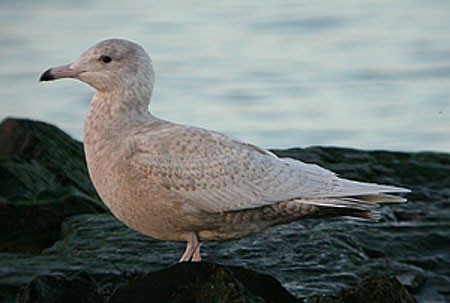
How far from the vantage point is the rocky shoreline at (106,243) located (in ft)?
28.7

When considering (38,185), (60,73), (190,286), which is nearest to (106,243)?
(60,73)

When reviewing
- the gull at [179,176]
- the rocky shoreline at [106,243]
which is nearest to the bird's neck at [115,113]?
the gull at [179,176]

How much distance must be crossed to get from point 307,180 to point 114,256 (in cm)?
185

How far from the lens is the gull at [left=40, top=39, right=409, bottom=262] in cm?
930

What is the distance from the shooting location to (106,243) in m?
11.0

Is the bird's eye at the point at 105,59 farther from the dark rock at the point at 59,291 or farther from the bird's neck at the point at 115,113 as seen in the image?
the dark rock at the point at 59,291

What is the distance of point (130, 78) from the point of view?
982 centimetres

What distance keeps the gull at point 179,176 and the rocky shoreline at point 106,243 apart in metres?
0.46

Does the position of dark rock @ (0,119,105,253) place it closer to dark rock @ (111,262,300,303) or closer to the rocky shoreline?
the rocky shoreline

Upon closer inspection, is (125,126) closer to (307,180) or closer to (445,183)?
(307,180)

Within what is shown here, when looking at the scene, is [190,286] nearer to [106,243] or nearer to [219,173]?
[219,173]

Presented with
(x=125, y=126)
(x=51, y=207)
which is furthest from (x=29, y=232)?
(x=125, y=126)

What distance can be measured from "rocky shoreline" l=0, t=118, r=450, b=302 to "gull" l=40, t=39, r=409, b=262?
0.46m

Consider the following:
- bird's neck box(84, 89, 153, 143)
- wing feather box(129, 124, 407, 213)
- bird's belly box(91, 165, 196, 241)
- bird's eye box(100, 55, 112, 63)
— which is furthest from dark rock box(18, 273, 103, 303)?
bird's eye box(100, 55, 112, 63)
